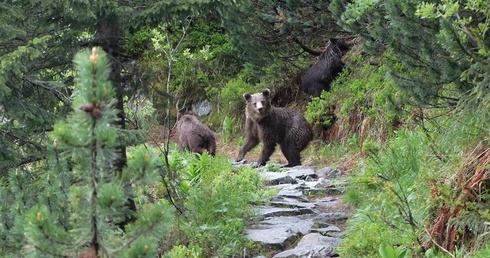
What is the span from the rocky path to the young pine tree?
13.5ft

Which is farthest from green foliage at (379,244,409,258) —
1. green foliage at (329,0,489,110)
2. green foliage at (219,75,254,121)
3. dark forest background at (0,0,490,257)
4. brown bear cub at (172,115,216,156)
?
green foliage at (219,75,254,121)

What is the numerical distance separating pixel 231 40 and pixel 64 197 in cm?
993

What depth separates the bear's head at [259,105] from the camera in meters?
14.0

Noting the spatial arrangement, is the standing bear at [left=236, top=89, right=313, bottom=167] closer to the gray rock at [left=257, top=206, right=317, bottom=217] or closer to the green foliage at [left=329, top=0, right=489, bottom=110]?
the gray rock at [left=257, top=206, right=317, bottom=217]

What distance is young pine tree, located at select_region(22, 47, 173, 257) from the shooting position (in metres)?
3.80

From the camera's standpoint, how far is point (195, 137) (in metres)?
14.5

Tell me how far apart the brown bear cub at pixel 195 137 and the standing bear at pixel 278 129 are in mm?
856

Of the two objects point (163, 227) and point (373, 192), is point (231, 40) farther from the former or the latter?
point (163, 227)

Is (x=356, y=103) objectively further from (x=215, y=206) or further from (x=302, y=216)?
(x=215, y=206)

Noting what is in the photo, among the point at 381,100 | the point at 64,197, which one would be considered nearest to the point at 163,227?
the point at 64,197

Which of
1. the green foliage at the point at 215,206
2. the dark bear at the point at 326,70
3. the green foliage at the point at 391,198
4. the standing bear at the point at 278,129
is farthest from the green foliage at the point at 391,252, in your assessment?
the dark bear at the point at 326,70

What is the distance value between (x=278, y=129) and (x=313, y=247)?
608 centimetres

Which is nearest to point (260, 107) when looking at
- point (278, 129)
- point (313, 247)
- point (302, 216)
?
point (278, 129)

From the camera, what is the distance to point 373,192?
955 centimetres
